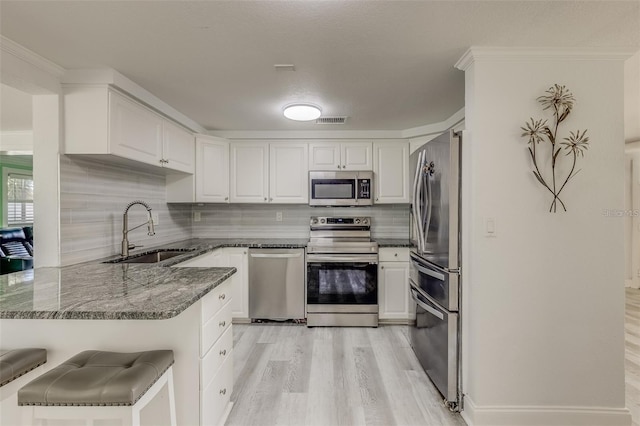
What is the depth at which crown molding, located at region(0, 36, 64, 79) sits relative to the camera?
1.63 metres

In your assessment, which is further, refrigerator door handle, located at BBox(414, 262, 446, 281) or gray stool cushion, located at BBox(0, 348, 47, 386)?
refrigerator door handle, located at BBox(414, 262, 446, 281)

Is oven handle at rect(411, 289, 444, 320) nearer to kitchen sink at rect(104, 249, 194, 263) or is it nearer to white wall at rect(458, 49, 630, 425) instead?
white wall at rect(458, 49, 630, 425)

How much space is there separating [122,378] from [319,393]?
1.37 m

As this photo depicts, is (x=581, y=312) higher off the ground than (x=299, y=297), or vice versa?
(x=581, y=312)

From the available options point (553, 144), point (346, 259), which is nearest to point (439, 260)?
point (553, 144)

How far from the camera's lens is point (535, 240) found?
5.84 feet

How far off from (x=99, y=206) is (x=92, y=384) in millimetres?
1747

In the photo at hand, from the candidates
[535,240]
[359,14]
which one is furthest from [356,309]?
[359,14]

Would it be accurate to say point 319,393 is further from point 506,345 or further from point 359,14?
point 359,14

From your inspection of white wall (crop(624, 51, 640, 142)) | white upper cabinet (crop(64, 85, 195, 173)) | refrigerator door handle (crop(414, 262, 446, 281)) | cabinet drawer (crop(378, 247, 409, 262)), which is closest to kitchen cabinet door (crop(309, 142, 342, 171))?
cabinet drawer (crop(378, 247, 409, 262))

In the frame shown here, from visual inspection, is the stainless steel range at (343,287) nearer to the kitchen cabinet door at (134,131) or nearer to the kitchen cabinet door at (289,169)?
the kitchen cabinet door at (289,169)

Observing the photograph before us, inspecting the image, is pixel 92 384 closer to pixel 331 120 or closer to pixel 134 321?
pixel 134 321

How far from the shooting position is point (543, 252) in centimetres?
178

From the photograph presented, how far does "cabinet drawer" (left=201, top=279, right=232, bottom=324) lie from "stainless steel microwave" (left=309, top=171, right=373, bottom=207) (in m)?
1.82
